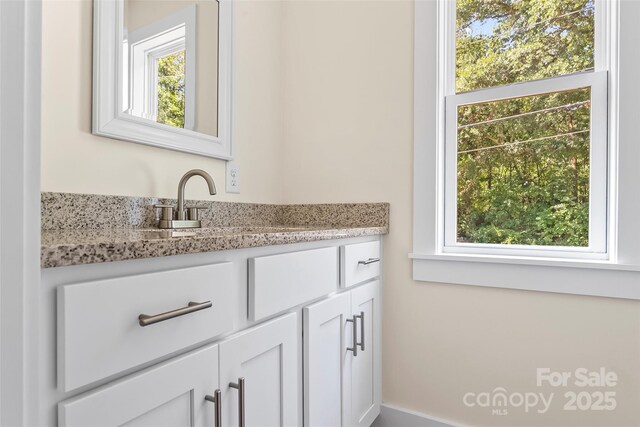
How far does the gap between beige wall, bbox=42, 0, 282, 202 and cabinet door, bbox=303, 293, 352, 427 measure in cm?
66

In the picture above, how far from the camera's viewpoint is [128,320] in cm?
60

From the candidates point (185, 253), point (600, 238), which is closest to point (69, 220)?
point (185, 253)

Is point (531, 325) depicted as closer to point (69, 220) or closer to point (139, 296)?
point (139, 296)

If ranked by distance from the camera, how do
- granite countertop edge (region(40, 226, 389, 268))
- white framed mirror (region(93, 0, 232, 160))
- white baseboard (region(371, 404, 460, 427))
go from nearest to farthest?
granite countertop edge (region(40, 226, 389, 268))
white framed mirror (region(93, 0, 232, 160))
white baseboard (region(371, 404, 460, 427))

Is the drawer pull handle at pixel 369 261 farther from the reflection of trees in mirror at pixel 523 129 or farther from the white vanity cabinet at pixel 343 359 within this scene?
the reflection of trees in mirror at pixel 523 129

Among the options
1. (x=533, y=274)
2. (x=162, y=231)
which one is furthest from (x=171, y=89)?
(x=533, y=274)

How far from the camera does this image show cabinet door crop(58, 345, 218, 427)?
1.81 feet

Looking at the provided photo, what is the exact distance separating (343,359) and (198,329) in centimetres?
68

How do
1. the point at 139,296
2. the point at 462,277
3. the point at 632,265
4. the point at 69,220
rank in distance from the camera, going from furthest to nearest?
1. the point at 462,277
2. the point at 632,265
3. the point at 69,220
4. the point at 139,296

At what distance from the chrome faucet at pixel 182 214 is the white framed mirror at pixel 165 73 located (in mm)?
146

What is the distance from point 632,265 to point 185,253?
1.31 meters

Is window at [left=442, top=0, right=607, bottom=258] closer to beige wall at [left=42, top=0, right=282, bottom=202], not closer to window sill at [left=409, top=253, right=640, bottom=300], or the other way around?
window sill at [left=409, top=253, right=640, bottom=300]

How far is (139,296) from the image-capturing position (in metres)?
0.62

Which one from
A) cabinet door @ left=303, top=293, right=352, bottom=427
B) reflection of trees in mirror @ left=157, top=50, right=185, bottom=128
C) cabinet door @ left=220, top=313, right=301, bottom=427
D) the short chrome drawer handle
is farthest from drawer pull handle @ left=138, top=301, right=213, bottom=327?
reflection of trees in mirror @ left=157, top=50, right=185, bottom=128
